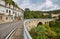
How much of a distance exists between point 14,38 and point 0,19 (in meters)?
49.3

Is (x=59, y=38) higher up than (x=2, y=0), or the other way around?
(x=2, y=0)

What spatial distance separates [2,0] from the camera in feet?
241

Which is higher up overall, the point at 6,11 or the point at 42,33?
the point at 6,11

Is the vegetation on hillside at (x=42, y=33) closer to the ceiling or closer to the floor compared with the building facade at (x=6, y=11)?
closer to the floor

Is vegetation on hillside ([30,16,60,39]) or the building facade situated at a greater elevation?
the building facade

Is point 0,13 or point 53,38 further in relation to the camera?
point 53,38

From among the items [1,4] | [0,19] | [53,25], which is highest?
[1,4]

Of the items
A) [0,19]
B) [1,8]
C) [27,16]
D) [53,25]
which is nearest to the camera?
[0,19]

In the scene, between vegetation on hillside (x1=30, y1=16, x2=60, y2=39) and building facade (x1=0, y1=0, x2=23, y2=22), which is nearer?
vegetation on hillside (x1=30, y1=16, x2=60, y2=39)

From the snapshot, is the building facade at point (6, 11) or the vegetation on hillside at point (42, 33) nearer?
the vegetation on hillside at point (42, 33)

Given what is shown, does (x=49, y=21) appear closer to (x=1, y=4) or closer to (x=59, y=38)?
(x=59, y=38)

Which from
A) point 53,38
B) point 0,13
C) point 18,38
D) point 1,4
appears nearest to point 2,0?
point 1,4

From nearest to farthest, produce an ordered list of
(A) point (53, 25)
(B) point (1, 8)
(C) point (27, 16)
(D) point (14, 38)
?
(D) point (14, 38)
(B) point (1, 8)
(A) point (53, 25)
(C) point (27, 16)

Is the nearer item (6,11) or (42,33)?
(42,33)
